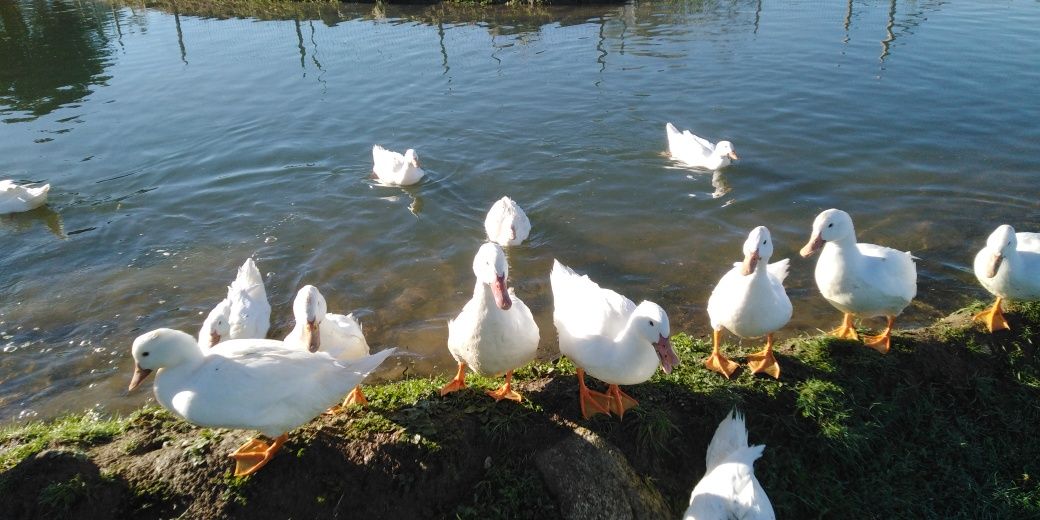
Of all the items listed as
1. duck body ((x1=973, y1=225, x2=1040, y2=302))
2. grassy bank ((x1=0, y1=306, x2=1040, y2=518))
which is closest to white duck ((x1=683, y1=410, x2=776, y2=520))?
grassy bank ((x1=0, y1=306, x2=1040, y2=518))

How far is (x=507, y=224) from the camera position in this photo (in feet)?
26.6

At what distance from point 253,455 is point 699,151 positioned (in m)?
8.41

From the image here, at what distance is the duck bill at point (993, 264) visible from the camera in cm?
527

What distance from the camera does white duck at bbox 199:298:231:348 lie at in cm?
571

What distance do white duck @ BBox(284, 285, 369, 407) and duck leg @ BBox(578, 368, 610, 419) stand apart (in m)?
1.69

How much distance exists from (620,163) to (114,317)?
7.83 m

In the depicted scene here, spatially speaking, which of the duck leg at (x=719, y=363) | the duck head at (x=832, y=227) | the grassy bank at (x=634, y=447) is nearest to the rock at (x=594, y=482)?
the grassy bank at (x=634, y=447)

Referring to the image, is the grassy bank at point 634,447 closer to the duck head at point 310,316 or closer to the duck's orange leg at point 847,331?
A: the duck's orange leg at point 847,331

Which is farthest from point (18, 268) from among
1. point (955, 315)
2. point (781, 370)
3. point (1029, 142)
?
point (1029, 142)

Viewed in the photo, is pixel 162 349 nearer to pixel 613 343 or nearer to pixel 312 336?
pixel 312 336

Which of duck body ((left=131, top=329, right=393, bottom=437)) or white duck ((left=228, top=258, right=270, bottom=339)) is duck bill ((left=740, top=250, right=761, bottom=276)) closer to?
duck body ((left=131, top=329, right=393, bottom=437))

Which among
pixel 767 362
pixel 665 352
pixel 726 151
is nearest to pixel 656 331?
pixel 665 352

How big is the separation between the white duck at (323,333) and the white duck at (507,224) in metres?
2.96

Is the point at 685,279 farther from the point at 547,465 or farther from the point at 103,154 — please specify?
the point at 103,154
